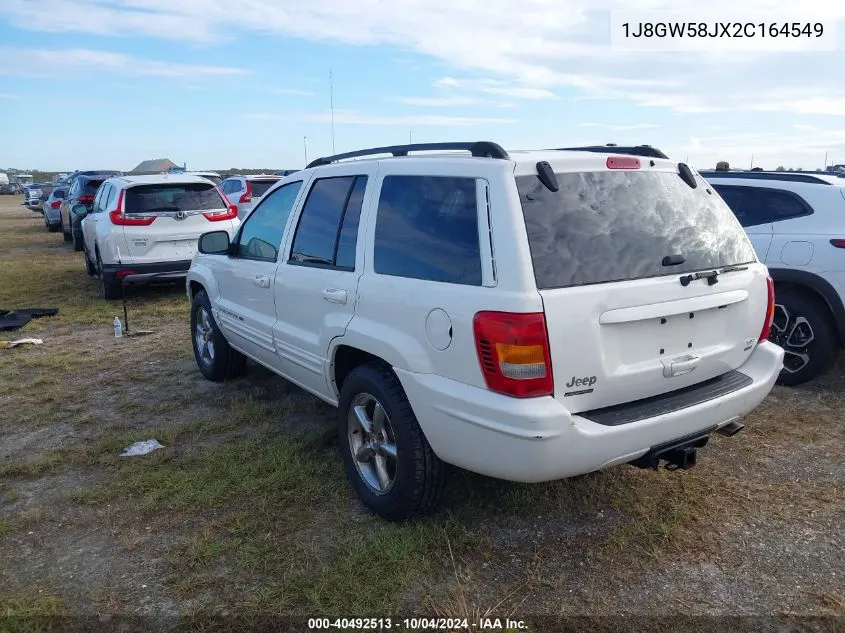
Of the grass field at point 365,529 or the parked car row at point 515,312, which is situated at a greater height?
the parked car row at point 515,312

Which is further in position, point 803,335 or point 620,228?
point 803,335

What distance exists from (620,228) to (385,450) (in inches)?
62.2

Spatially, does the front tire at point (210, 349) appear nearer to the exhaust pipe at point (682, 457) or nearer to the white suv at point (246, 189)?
the exhaust pipe at point (682, 457)

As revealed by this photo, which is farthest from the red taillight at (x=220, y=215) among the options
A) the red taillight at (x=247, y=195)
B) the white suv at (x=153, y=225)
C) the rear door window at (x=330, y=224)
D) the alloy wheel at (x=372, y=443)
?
the alloy wheel at (x=372, y=443)

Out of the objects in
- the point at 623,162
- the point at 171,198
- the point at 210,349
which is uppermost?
the point at 623,162

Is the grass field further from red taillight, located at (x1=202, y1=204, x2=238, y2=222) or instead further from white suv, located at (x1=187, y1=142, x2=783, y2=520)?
red taillight, located at (x1=202, y1=204, x2=238, y2=222)

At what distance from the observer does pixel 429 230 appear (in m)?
3.16

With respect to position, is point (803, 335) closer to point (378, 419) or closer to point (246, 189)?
point (378, 419)

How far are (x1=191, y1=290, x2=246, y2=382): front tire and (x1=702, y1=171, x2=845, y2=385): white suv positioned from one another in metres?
4.42

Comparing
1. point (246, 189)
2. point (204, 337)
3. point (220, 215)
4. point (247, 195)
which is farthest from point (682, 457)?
point (246, 189)

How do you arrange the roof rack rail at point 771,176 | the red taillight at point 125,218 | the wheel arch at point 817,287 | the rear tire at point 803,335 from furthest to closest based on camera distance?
the red taillight at point 125,218 → the roof rack rail at point 771,176 → the rear tire at point 803,335 → the wheel arch at point 817,287

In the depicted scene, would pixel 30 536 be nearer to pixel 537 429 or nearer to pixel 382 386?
pixel 382 386

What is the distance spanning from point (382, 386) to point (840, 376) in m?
4.32

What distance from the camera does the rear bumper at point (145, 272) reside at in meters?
8.98
